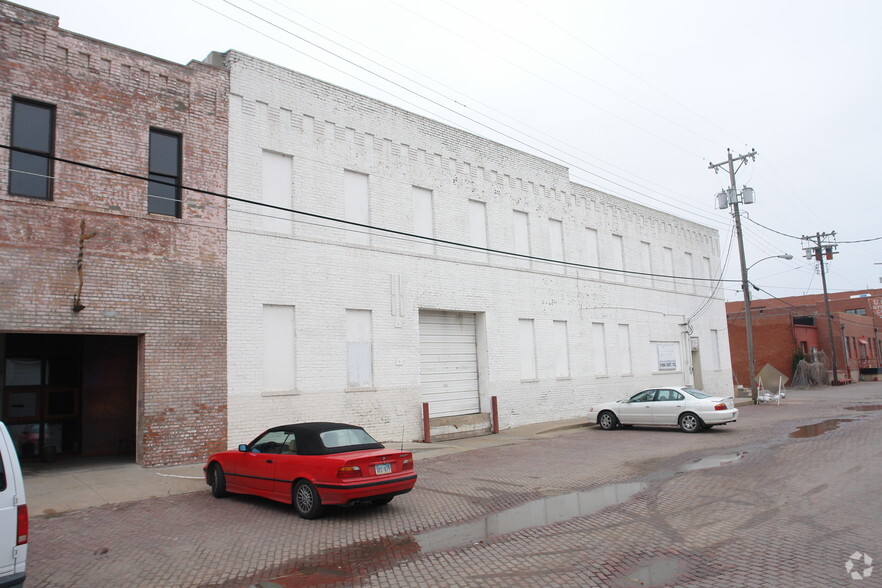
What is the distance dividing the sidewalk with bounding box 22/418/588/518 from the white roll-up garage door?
398 centimetres

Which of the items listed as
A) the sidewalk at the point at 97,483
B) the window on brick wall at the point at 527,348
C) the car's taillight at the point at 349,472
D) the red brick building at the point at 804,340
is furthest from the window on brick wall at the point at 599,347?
the red brick building at the point at 804,340

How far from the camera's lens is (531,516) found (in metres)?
9.04

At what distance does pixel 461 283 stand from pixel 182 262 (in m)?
8.97

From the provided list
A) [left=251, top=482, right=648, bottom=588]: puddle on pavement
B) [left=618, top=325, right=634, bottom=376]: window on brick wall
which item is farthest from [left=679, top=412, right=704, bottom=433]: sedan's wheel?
[left=251, top=482, right=648, bottom=588]: puddle on pavement

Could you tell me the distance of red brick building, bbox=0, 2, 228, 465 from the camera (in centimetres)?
1205

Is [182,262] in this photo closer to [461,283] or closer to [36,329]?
[36,329]

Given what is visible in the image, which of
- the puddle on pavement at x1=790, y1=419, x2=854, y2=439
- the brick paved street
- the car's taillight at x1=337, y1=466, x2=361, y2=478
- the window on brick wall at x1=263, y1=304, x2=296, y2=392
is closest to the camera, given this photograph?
the brick paved street

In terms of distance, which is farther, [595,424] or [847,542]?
[595,424]

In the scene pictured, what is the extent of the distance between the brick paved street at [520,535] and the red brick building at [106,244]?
361 cm

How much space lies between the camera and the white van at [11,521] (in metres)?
Result: 5.13

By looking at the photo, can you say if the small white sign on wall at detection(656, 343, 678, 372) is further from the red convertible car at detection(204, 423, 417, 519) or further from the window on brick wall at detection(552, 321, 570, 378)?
the red convertible car at detection(204, 423, 417, 519)

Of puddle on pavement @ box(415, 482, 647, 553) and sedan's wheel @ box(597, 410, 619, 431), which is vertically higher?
sedan's wheel @ box(597, 410, 619, 431)

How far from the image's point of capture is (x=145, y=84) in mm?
13867

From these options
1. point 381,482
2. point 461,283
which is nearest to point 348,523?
point 381,482
